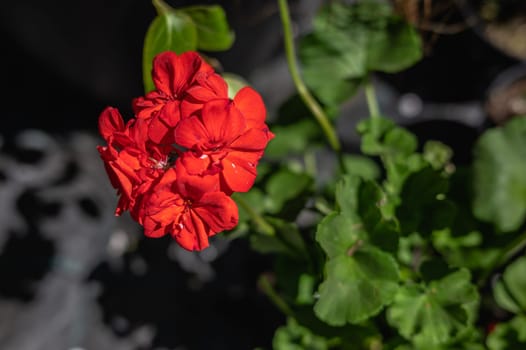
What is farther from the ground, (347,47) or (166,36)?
(166,36)

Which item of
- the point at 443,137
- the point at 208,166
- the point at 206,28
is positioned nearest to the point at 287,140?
the point at 206,28

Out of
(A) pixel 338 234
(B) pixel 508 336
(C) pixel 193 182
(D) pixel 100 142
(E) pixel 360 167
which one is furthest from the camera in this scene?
(D) pixel 100 142

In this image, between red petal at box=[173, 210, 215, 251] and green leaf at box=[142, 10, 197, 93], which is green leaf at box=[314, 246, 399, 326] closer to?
red petal at box=[173, 210, 215, 251]

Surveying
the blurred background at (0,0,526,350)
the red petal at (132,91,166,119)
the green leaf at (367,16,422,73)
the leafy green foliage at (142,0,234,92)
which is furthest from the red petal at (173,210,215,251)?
the blurred background at (0,0,526,350)

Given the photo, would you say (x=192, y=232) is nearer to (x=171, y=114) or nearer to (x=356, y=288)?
(x=171, y=114)

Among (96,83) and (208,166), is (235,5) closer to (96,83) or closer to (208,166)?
(96,83)

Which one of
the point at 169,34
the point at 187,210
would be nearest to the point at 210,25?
the point at 169,34

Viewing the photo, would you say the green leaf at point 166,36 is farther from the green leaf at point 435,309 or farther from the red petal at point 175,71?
the green leaf at point 435,309
